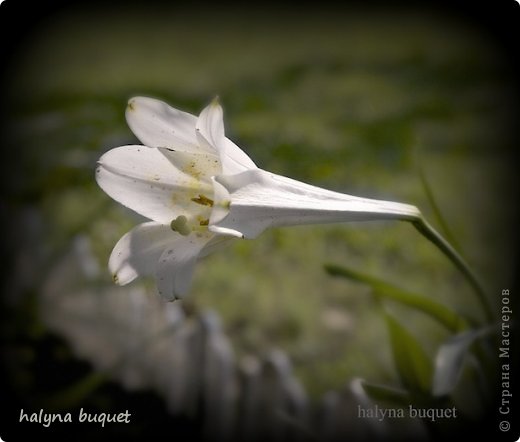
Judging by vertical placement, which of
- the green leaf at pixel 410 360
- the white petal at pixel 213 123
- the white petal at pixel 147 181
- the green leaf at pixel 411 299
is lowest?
the green leaf at pixel 410 360

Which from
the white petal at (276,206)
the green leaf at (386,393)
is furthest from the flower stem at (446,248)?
the green leaf at (386,393)

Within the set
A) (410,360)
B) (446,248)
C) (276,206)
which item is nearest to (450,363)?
(410,360)

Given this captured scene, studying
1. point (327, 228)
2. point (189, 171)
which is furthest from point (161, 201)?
point (327, 228)

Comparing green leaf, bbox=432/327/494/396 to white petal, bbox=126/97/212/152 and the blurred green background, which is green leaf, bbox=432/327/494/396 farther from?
white petal, bbox=126/97/212/152

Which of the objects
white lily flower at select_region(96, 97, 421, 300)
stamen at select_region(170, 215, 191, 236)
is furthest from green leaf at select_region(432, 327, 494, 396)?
stamen at select_region(170, 215, 191, 236)

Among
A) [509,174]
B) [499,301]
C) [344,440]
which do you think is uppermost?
[509,174]

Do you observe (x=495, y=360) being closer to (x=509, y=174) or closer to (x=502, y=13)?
(x=509, y=174)

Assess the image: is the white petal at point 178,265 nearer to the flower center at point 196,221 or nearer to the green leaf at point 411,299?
the flower center at point 196,221
